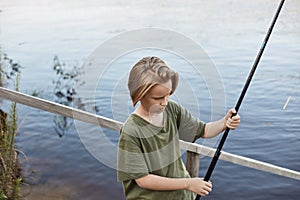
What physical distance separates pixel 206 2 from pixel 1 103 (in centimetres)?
1007

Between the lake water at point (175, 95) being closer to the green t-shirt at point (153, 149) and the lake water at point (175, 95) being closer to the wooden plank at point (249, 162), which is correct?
the green t-shirt at point (153, 149)

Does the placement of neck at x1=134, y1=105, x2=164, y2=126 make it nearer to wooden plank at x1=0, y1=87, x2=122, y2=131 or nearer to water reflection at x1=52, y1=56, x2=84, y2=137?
wooden plank at x1=0, y1=87, x2=122, y2=131

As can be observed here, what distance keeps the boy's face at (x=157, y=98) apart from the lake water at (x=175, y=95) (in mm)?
182

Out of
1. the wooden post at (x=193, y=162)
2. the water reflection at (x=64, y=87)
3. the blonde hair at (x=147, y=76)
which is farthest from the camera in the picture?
the water reflection at (x=64, y=87)

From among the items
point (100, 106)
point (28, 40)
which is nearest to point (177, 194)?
point (100, 106)

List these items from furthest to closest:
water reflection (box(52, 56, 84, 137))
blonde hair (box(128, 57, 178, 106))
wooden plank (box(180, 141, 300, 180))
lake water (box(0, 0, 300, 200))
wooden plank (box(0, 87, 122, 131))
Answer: water reflection (box(52, 56, 84, 137)) → wooden plank (box(0, 87, 122, 131)) → wooden plank (box(180, 141, 300, 180)) → lake water (box(0, 0, 300, 200)) → blonde hair (box(128, 57, 178, 106))

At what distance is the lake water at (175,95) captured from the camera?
2.10 meters

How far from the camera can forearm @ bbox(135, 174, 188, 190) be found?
1591 millimetres

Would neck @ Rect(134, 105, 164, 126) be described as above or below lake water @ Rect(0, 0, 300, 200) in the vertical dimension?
below

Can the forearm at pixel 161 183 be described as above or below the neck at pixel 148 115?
below

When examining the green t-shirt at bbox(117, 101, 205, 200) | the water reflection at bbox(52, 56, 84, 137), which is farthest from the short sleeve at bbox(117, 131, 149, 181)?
the water reflection at bbox(52, 56, 84, 137)

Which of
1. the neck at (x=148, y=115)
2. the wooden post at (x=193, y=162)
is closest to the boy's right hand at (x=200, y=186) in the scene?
the neck at (x=148, y=115)

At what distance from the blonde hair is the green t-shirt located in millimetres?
114

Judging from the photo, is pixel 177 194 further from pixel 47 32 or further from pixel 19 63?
pixel 47 32
